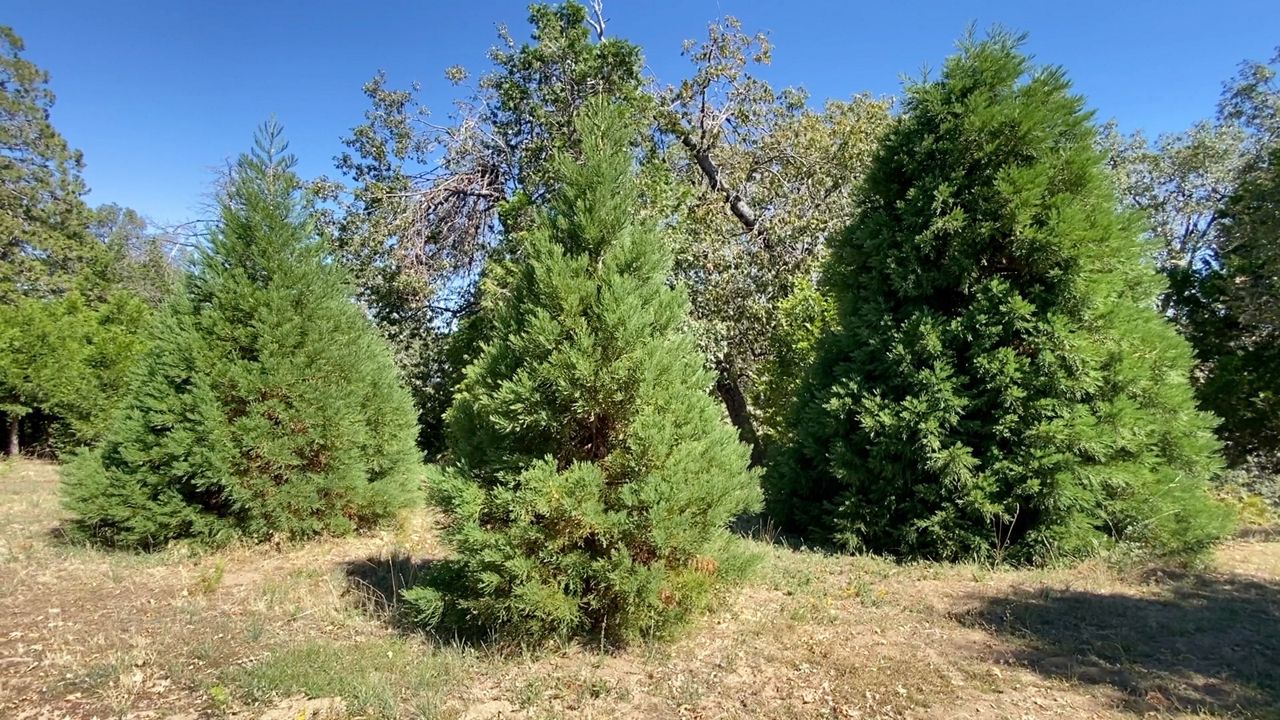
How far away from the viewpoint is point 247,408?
6.45 meters

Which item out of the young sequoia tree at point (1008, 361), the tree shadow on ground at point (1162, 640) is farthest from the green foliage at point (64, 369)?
the tree shadow on ground at point (1162, 640)

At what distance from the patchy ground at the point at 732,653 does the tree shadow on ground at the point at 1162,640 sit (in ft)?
0.05

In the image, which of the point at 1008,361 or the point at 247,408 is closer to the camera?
the point at 1008,361

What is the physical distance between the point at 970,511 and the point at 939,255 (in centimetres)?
224

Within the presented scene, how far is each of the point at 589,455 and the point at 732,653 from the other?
1435 millimetres

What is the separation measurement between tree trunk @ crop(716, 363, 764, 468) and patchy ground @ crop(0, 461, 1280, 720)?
792cm

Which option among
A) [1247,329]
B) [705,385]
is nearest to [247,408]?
[705,385]

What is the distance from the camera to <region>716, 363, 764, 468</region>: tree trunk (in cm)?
1352

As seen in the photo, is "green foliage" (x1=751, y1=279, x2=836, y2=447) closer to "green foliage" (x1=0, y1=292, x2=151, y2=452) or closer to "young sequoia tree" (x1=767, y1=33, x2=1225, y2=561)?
"young sequoia tree" (x1=767, y1=33, x2=1225, y2=561)

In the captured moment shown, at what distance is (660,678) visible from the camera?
11.8 ft

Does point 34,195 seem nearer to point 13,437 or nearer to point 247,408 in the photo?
point 13,437

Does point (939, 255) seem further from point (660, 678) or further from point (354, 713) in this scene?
point (354, 713)

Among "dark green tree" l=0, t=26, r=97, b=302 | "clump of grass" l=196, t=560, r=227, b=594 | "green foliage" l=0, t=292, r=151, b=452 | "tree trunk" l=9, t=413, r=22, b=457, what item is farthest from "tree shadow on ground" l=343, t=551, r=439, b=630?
"dark green tree" l=0, t=26, r=97, b=302

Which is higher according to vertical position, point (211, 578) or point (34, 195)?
point (34, 195)
